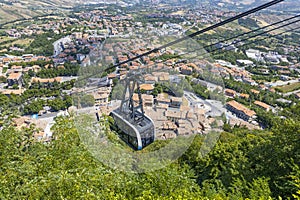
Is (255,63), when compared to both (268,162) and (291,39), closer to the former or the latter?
(291,39)

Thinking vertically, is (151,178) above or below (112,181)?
below

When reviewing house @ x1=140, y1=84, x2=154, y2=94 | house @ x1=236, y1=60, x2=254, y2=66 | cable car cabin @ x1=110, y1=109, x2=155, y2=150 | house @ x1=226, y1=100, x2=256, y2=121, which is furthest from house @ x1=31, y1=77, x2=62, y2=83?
house @ x1=236, y1=60, x2=254, y2=66

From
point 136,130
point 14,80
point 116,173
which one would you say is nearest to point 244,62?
point 14,80

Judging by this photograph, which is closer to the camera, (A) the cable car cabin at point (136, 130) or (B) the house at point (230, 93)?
(A) the cable car cabin at point (136, 130)

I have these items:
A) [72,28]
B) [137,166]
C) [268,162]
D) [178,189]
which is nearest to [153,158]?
[137,166]

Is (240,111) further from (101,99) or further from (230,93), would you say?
(101,99)

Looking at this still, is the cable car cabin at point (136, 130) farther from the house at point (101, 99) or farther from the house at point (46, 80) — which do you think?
the house at point (46, 80)

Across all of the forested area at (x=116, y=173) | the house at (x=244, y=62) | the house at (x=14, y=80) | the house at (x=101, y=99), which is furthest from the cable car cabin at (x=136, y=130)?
the house at (x=244, y=62)
